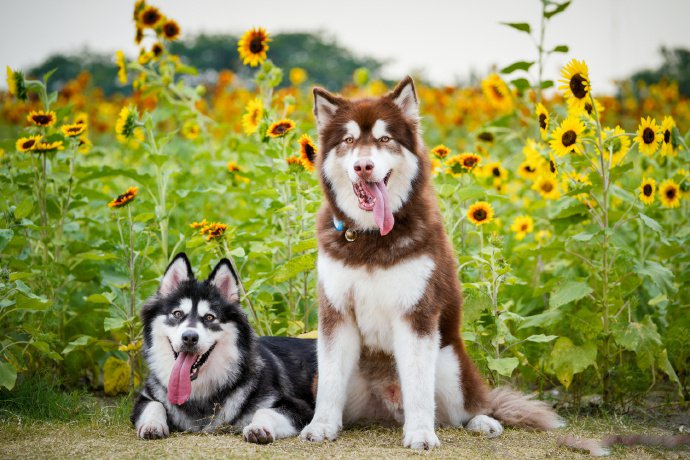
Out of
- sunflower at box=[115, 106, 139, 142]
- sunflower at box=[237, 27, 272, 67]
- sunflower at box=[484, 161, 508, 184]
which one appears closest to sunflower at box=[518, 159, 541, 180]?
sunflower at box=[484, 161, 508, 184]

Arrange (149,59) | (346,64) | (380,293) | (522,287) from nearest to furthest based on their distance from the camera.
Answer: (380,293)
(522,287)
(149,59)
(346,64)

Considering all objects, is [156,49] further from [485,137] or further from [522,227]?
[522,227]

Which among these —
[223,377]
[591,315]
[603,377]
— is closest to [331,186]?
[223,377]

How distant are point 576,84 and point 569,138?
13.7 inches

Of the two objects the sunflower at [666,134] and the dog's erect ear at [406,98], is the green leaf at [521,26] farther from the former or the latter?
the dog's erect ear at [406,98]

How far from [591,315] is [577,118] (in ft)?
4.27

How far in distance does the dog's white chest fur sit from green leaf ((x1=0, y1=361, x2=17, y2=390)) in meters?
1.96

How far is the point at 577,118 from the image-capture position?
454 cm

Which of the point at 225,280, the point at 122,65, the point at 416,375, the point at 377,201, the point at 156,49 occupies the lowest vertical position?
the point at 416,375

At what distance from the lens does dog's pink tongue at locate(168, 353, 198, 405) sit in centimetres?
396

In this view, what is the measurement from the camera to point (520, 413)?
4.27 metres

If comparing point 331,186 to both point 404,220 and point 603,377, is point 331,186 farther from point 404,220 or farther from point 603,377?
point 603,377

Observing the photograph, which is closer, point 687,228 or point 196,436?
point 196,436

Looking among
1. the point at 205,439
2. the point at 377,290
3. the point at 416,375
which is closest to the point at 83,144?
the point at 205,439
